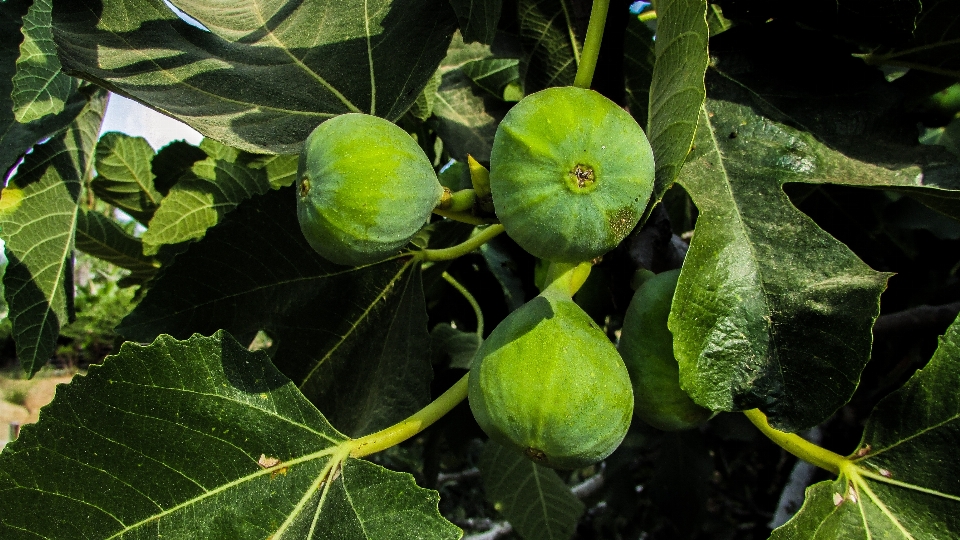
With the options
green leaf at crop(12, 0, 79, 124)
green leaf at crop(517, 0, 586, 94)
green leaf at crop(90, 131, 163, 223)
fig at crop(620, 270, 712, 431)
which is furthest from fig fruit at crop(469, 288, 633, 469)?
green leaf at crop(90, 131, 163, 223)

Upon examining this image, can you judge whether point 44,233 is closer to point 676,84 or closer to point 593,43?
point 593,43

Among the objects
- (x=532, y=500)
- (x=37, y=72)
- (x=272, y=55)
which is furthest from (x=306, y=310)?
(x=532, y=500)

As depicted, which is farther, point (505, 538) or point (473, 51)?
point (505, 538)

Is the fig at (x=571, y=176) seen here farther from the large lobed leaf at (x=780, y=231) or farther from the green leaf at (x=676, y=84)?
the large lobed leaf at (x=780, y=231)

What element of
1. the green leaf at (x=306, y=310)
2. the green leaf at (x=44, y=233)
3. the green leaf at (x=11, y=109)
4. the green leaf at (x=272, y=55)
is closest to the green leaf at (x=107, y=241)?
the green leaf at (x=44, y=233)

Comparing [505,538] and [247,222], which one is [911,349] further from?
[247,222]

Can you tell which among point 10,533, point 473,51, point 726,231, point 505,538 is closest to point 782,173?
point 726,231
